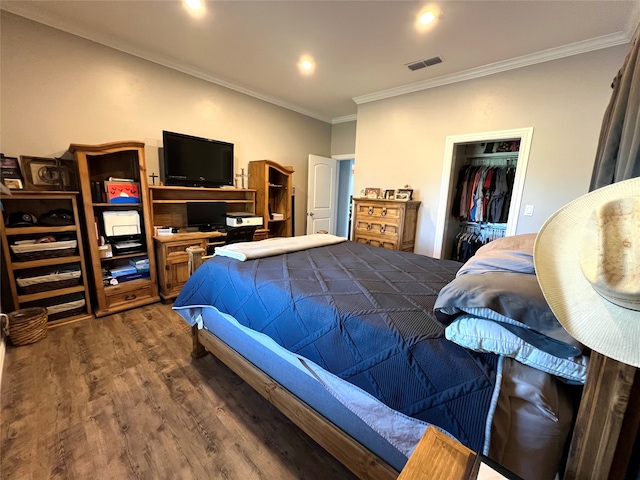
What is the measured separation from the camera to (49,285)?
232 cm

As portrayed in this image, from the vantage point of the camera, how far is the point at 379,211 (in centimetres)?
352

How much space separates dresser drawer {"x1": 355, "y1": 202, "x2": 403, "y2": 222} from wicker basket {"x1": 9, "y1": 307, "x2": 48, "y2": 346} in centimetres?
337

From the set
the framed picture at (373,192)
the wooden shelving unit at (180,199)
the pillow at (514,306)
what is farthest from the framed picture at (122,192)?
the pillow at (514,306)

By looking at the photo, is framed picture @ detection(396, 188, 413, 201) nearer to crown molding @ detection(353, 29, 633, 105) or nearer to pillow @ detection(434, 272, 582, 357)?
crown molding @ detection(353, 29, 633, 105)

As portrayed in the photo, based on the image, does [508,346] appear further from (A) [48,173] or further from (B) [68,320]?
(A) [48,173]

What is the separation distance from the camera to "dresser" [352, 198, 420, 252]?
3.36 meters

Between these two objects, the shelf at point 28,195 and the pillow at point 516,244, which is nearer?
the pillow at point 516,244

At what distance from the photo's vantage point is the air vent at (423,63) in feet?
9.04

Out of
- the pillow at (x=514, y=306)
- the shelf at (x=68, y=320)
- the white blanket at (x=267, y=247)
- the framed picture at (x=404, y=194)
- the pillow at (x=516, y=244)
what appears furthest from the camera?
the framed picture at (x=404, y=194)

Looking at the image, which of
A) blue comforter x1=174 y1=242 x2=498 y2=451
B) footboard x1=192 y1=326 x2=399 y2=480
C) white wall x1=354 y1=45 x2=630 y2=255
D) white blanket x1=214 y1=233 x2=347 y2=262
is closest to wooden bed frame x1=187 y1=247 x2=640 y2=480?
blue comforter x1=174 y1=242 x2=498 y2=451

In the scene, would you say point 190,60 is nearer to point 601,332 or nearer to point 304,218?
point 304,218

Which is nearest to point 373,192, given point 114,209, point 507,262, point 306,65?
point 306,65

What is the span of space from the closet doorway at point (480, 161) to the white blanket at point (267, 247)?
68.1 inches

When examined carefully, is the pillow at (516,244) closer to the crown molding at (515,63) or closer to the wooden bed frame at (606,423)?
the wooden bed frame at (606,423)
